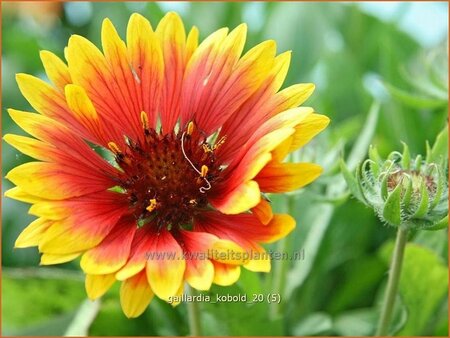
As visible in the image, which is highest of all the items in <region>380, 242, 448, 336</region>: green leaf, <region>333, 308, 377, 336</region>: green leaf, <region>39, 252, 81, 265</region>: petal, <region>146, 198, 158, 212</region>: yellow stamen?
<region>146, 198, 158, 212</region>: yellow stamen

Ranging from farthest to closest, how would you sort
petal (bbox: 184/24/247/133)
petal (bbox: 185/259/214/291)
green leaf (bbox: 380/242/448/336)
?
1. green leaf (bbox: 380/242/448/336)
2. petal (bbox: 184/24/247/133)
3. petal (bbox: 185/259/214/291)

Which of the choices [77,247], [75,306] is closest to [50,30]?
[75,306]

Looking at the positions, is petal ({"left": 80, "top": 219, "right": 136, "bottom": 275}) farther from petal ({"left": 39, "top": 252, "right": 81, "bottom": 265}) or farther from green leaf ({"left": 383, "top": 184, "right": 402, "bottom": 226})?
green leaf ({"left": 383, "top": 184, "right": 402, "bottom": 226})

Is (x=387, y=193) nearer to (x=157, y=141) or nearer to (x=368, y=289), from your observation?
(x=157, y=141)

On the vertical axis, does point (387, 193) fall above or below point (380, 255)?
above

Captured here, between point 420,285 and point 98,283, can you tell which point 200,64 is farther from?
point 420,285

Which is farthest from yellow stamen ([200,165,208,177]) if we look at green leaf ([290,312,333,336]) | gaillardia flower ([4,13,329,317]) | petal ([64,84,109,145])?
green leaf ([290,312,333,336])

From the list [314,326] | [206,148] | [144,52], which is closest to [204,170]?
[206,148]
